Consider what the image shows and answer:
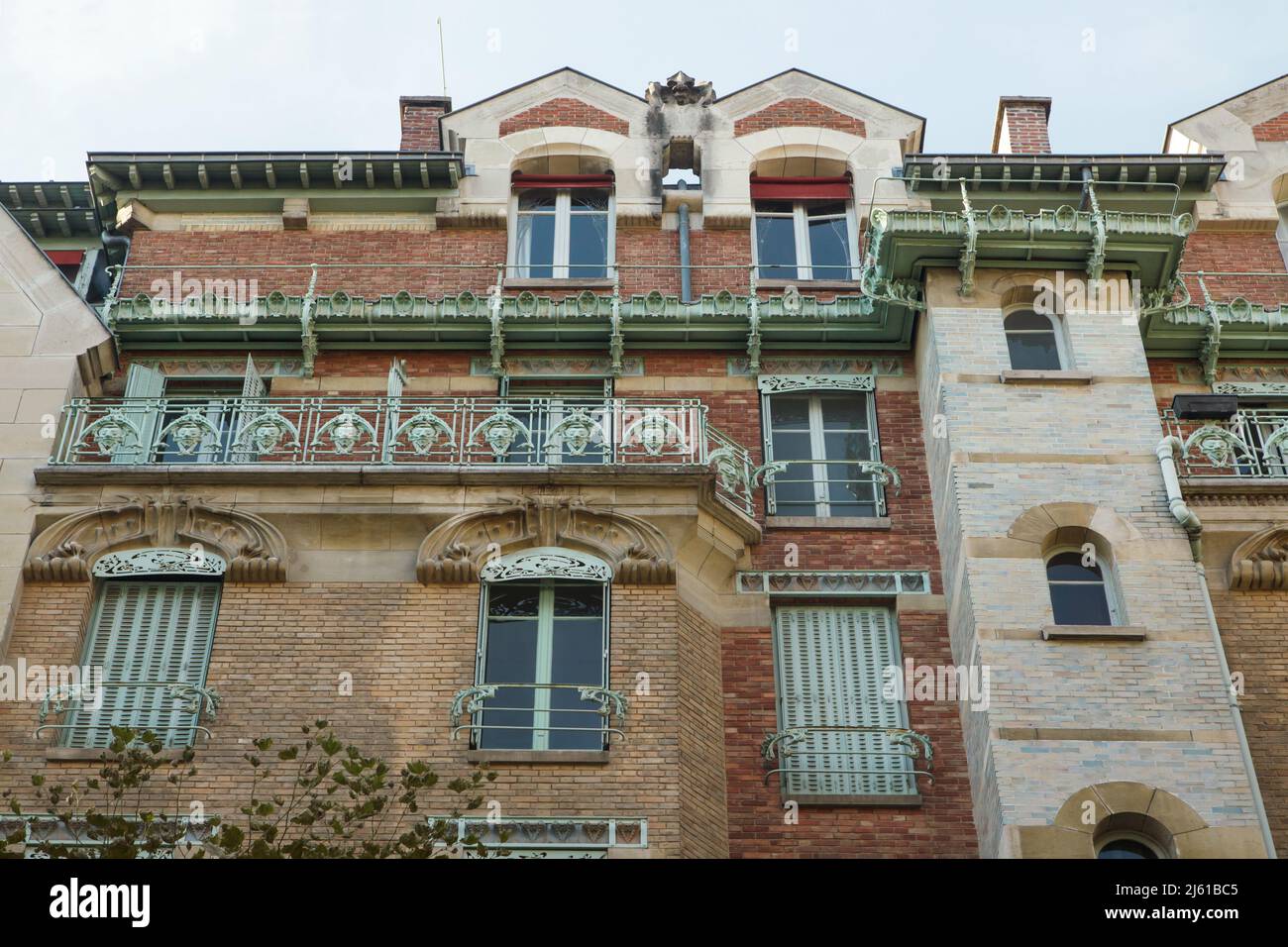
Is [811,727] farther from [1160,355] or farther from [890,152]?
[890,152]

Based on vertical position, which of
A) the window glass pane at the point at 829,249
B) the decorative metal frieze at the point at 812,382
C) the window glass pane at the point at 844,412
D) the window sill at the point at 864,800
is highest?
the window glass pane at the point at 829,249

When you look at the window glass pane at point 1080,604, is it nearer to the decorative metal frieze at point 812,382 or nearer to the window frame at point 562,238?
the decorative metal frieze at point 812,382

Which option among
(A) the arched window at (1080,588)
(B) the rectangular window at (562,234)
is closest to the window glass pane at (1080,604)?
(A) the arched window at (1080,588)

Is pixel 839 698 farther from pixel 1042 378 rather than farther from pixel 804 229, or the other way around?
pixel 804 229

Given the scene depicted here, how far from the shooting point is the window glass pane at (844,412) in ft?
67.4

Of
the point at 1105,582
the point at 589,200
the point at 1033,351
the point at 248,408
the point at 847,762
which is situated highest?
the point at 589,200

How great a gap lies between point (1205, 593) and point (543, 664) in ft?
21.2

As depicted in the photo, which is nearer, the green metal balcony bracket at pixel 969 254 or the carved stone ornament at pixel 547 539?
the carved stone ornament at pixel 547 539

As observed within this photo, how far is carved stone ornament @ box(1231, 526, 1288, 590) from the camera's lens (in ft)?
60.4

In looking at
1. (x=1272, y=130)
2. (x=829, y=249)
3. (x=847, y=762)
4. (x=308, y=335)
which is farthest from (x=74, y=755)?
(x=1272, y=130)

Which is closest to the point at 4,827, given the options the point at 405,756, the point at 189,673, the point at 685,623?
the point at 189,673

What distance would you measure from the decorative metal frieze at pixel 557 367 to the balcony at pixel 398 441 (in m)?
1.09

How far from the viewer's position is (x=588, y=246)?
22.6 meters

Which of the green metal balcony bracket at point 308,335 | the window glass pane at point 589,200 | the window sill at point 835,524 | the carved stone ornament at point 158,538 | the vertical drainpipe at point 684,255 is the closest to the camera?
the carved stone ornament at point 158,538
